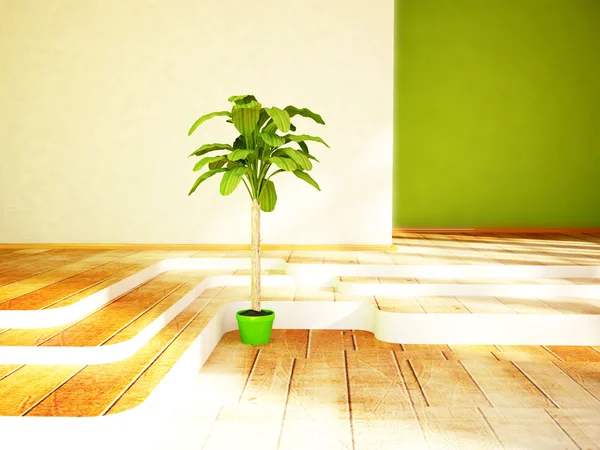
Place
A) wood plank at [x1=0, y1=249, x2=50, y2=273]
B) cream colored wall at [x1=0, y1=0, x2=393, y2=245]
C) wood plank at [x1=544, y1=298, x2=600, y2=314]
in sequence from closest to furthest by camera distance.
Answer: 1. wood plank at [x1=544, y1=298, x2=600, y2=314]
2. wood plank at [x1=0, y1=249, x2=50, y2=273]
3. cream colored wall at [x1=0, y1=0, x2=393, y2=245]

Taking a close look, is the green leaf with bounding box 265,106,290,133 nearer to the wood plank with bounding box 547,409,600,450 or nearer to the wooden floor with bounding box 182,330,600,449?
the wooden floor with bounding box 182,330,600,449

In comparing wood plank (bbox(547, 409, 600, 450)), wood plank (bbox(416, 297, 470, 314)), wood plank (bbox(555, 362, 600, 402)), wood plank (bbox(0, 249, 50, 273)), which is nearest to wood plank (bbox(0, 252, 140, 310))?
wood plank (bbox(0, 249, 50, 273))

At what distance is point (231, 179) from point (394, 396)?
133 cm

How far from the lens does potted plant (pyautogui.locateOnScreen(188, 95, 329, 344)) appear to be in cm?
336

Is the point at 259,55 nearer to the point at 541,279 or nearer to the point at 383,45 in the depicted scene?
the point at 383,45

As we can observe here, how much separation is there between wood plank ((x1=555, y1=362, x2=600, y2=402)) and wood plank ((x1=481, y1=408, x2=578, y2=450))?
1.33 ft

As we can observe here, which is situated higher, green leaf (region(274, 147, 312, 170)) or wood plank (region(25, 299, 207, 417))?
green leaf (region(274, 147, 312, 170))

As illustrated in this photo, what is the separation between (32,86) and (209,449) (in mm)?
4870

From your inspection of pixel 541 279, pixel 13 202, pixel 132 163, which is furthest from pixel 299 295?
pixel 13 202

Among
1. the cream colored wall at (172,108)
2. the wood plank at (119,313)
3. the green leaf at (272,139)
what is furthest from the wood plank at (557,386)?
the cream colored wall at (172,108)

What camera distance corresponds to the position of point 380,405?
272 centimetres

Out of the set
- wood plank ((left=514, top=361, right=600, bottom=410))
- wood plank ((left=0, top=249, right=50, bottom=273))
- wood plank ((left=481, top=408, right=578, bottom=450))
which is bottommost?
wood plank ((left=481, top=408, right=578, bottom=450))

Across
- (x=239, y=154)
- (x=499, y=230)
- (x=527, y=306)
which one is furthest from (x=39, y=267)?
(x=499, y=230)

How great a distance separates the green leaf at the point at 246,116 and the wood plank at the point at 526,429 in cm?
180
